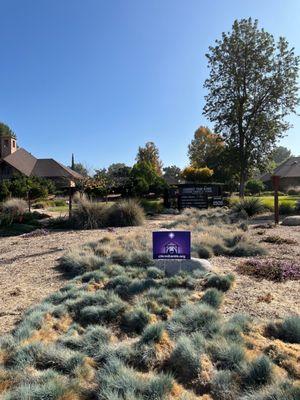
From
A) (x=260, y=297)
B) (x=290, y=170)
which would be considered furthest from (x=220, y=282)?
(x=290, y=170)

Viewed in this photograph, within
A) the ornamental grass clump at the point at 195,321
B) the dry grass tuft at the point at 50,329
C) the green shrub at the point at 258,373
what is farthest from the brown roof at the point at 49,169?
the green shrub at the point at 258,373

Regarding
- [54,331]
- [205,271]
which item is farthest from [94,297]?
[205,271]

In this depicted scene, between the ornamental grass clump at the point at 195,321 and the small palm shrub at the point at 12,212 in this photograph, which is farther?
the small palm shrub at the point at 12,212

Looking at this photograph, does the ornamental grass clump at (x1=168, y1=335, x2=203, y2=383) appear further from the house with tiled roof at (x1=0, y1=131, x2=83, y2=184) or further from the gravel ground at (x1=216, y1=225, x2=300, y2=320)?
the house with tiled roof at (x1=0, y1=131, x2=83, y2=184)

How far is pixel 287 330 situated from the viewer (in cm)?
457

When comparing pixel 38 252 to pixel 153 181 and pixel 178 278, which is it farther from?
pixel 153 181

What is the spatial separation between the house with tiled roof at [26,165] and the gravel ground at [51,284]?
37.1m

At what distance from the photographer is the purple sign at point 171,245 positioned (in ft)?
22.8

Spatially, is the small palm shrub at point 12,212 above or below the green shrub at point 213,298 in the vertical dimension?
above

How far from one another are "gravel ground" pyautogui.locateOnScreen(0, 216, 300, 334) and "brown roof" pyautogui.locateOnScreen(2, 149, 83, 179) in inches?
1576

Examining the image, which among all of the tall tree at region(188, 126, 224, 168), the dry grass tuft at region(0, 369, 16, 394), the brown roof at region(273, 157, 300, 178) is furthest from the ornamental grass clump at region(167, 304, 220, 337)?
the brown roof at region(273, 157, 300, 178)

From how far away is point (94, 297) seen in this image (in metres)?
5.86

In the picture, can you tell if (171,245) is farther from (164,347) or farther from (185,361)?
(185,361)

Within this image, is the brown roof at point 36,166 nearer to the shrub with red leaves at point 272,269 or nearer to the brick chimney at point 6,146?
the brick chimney at point 6,146
